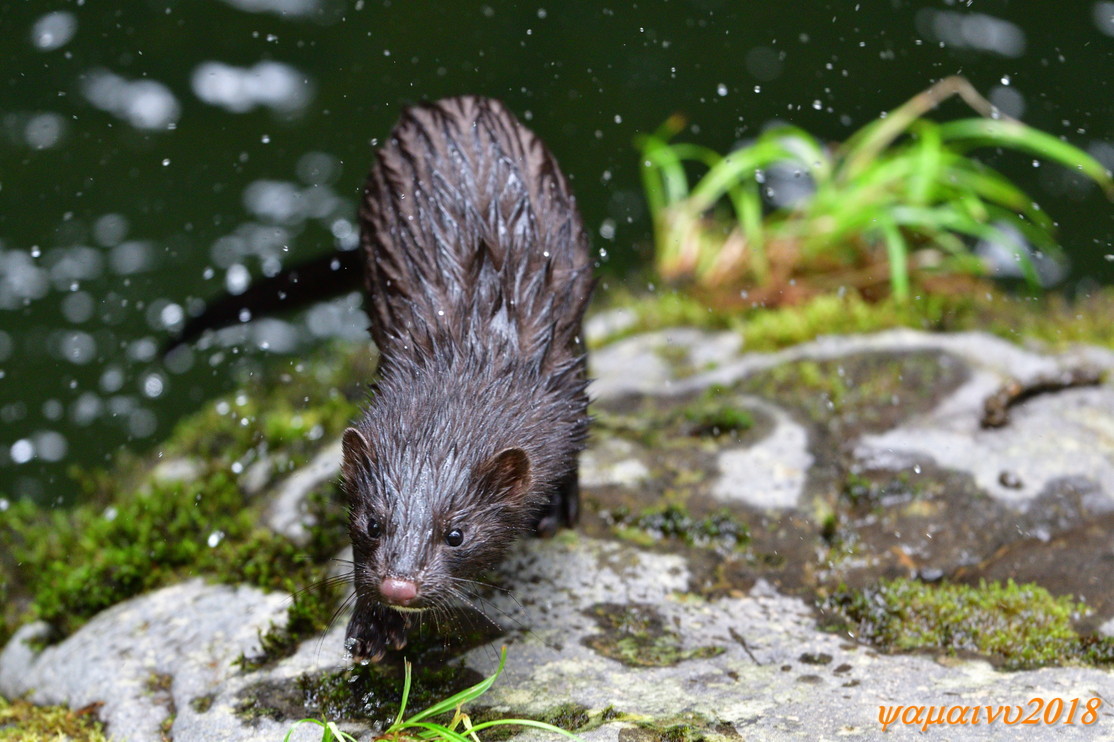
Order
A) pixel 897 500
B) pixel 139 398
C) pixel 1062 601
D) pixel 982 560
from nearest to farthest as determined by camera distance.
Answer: pixel 1062 601 → pixel 982 560 → pixel 897 500 → pixel 139 398

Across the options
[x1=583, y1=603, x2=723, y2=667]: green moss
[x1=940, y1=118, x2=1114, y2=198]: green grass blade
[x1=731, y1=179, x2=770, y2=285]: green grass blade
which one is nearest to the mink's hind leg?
[x1=583, y1=603, x2=723, y2=667]: green moss

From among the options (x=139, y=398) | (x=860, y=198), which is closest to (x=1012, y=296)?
(x=860, y=198)

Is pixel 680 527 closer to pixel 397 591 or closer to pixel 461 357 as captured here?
pixel 461 357

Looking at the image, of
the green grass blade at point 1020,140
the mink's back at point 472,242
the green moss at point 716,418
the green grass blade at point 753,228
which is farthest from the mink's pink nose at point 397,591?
the green grass blade at point 1020,140

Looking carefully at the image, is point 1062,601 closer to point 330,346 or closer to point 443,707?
point 443,707

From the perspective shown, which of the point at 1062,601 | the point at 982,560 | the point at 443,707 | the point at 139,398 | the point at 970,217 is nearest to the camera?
the point at 443,707
